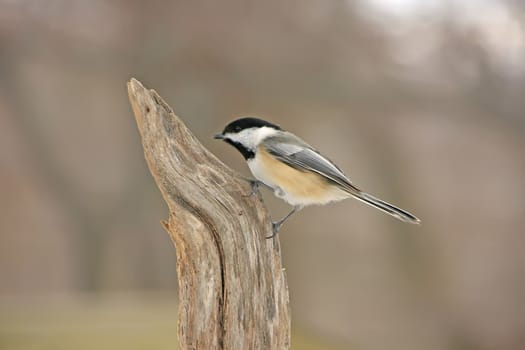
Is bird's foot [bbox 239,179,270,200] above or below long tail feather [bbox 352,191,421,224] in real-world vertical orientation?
above

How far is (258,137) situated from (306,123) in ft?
7.63

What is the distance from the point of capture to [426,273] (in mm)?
4305

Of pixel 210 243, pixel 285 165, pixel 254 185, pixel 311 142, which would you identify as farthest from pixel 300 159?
pixel 311 142

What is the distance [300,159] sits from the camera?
1.86 metres

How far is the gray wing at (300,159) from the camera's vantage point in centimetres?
183

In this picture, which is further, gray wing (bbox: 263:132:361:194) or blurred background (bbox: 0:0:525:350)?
blurred background (bbox: 0:0:525:350)

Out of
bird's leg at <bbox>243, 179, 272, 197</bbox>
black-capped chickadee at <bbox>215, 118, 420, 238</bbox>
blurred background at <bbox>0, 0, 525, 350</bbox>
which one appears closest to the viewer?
bird's leg at <bbox>243, 179, 272, 197</bbox>

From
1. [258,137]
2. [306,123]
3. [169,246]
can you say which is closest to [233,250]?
[258,137]

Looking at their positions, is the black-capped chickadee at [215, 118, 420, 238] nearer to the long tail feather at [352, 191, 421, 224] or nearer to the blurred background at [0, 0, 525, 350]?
the long tail feather at [352, 191, 421, 224]

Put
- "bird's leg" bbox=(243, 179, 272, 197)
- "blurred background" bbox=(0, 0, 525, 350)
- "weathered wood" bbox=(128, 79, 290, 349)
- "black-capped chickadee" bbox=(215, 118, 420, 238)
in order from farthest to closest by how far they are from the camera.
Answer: "blurred background" bbox=(0, 0, 525, 350)
"black-capped chickadee" bbox=(215, 118, 420, 238)
"bird's leg" bbox=(243, 179, 272, 197)
"weathered wood" bbox=(128, 79, 290, 349)

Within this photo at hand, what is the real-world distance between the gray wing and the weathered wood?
Answer: 0.17 m

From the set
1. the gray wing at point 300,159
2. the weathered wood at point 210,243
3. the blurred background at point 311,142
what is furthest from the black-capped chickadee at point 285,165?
the blurred background at point 311,142

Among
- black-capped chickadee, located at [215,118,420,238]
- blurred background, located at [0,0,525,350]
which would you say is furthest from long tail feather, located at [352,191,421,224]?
blurred background, located at [0,0,525,350]

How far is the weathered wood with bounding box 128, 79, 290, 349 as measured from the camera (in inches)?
63.3
